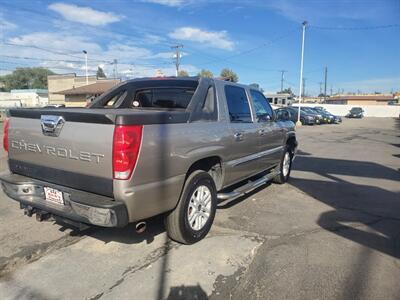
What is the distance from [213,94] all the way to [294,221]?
2132 mm

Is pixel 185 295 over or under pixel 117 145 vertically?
under

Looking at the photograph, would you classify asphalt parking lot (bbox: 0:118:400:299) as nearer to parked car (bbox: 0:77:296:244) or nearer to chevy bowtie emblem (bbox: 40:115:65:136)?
parked car (bbox: 0:77:296:244)

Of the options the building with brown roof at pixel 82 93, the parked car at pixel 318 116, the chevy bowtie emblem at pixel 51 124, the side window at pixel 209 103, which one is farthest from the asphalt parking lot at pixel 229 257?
the building with brown roof at pixel 82 93

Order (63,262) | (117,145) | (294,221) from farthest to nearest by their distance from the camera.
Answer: (294,221)
(63,262)
(117,145)

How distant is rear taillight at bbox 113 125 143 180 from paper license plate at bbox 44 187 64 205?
2.46ft

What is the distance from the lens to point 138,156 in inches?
124

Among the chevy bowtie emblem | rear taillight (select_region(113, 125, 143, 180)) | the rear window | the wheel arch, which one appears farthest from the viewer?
the rear window

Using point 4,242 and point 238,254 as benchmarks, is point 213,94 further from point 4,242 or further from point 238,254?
point 4,242

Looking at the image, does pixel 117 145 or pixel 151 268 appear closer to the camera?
pixel 117 145

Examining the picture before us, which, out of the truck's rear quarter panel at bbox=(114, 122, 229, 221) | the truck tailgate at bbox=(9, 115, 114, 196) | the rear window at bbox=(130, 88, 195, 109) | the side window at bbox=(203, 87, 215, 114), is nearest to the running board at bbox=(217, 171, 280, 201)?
the truck's rear quarter panel at bbox=(114, 122, 229, 221)

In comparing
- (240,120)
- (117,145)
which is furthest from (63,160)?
(240,120)

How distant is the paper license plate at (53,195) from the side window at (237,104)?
2.43 m

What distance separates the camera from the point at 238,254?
3898mm

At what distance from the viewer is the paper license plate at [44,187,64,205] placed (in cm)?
346
